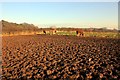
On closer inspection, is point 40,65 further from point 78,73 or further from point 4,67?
point 78,73

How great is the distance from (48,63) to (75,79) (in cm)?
378

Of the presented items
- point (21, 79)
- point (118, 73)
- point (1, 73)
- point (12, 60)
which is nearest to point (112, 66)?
point (118, 73)

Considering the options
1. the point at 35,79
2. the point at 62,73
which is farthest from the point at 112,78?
the point at 35,79

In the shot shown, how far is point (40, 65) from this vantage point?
1258cm

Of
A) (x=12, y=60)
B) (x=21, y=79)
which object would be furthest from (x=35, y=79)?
(x=12, y=60)

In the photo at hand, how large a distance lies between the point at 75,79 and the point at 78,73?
0.86 meters

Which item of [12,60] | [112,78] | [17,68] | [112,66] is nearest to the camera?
[112,78]

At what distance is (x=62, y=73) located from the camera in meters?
10.5

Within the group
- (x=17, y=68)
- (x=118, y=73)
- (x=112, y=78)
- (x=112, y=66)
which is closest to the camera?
(x=112, y=78)

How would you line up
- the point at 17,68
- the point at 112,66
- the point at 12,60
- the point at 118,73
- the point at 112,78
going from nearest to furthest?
the point at 112,78
the point at 118,73
the point at 112,66
the point at 17,68
the point at 12,60

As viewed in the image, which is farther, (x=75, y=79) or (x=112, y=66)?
(x=112, y=66)

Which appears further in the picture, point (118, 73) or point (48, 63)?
point (48, 63)

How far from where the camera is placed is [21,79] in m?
10.1

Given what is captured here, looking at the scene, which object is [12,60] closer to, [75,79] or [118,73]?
[75,79]
